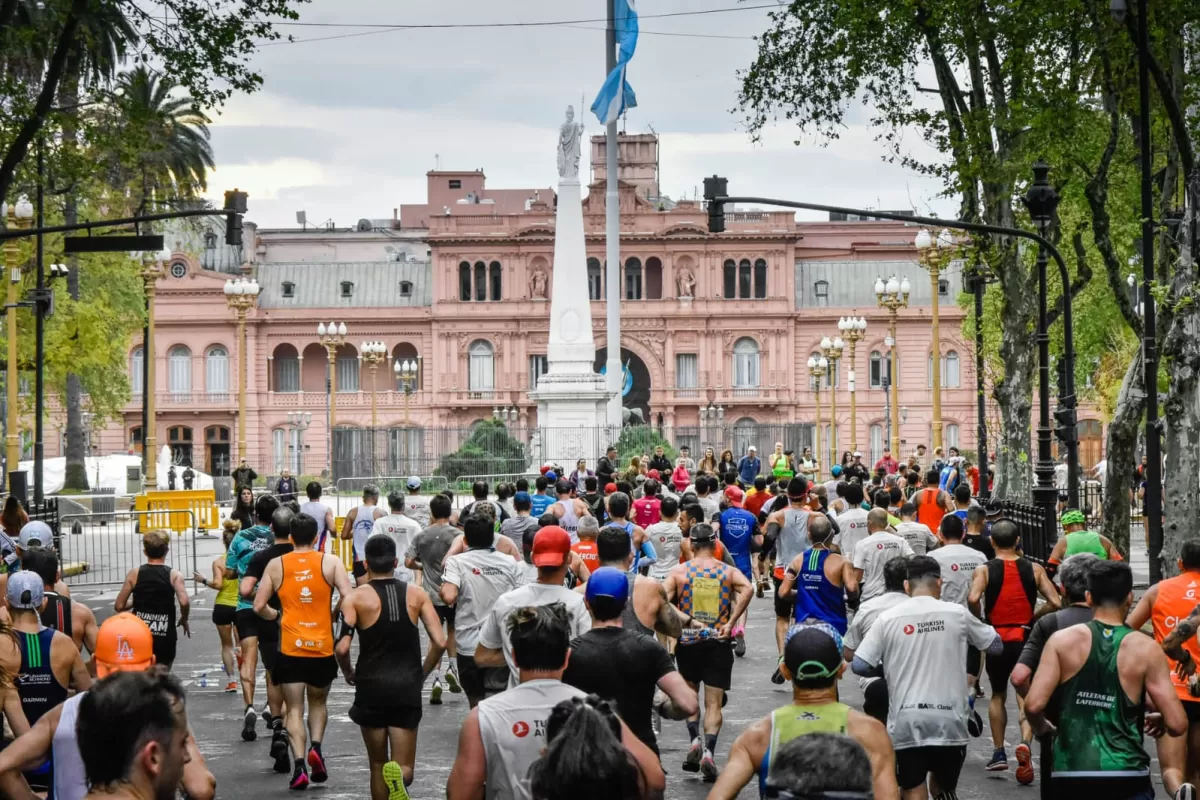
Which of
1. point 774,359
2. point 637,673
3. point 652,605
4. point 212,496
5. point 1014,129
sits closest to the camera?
point 637,673

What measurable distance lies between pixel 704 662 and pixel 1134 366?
1163 cm

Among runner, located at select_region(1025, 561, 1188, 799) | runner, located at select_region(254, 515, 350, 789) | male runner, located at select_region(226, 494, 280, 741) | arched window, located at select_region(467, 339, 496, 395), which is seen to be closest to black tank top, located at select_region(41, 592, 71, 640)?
runner, located at select_region(254, 515, 350, 789)

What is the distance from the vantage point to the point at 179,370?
7756cm

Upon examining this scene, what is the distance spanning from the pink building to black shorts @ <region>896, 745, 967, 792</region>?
6717 cm

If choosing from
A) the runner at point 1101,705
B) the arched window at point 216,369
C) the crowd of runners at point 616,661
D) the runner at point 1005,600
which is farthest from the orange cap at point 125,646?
the arched window at point 216,369

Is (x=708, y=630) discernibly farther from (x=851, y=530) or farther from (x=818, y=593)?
(x=851, y=530)

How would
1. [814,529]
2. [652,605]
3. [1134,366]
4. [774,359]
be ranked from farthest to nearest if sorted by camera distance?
[774,359] < [1134,366] < [814,529] < [652,605]

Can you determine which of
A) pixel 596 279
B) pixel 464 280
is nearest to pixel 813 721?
pixel 464 280

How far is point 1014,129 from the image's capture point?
75.6 ft

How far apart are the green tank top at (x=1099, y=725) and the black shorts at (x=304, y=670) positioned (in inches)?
197

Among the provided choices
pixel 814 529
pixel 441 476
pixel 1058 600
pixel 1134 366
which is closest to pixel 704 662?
pixel 814 529

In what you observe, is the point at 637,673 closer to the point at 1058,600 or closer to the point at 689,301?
the point at 1058,600

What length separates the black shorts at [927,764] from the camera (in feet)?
25.4

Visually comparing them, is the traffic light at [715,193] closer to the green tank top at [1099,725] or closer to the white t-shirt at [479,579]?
the white t-shirt at [479,579]
